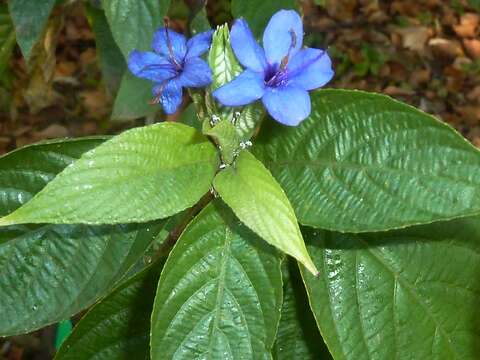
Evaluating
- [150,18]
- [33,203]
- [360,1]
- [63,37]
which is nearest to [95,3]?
[150,18]

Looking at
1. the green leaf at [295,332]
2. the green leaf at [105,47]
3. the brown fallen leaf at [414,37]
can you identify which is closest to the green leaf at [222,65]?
the green leaf at [295,332]

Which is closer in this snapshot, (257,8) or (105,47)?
(257,8)

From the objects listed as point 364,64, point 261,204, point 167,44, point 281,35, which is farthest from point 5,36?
point 364,64

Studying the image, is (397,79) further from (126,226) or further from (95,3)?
(126,226)

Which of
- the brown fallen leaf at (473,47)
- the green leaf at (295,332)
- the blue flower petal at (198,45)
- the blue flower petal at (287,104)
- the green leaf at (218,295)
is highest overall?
the blue flower petal at (198,45)

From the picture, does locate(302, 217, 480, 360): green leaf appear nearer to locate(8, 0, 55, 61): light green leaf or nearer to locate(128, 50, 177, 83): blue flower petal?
locate(128, 50, 177, 83): blue flower petal

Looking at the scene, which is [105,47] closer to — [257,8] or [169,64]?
[257,8]

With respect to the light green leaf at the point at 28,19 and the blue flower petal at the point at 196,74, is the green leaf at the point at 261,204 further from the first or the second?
the light green leaf at the point at 28,19
